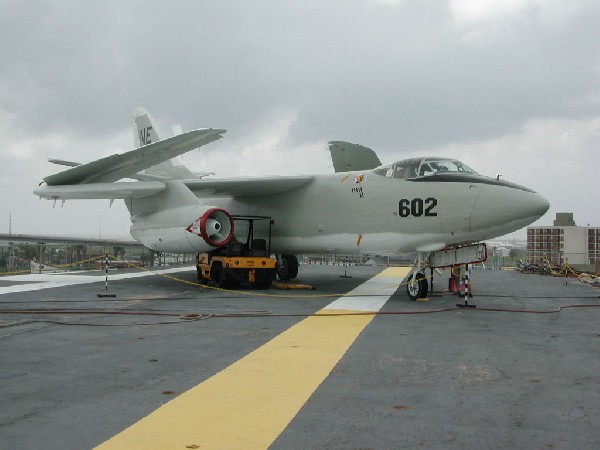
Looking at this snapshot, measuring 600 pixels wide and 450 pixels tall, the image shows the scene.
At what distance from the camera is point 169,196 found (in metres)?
15.5

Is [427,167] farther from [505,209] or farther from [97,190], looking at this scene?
[97,190]

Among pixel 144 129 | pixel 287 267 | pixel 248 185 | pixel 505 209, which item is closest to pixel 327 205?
pixel 248 185

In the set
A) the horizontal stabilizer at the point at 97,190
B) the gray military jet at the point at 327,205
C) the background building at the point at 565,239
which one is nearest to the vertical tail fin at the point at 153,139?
the gray military jet at the point at 327,205

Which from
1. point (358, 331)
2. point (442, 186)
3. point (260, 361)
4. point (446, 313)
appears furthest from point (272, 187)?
point (260, 361)

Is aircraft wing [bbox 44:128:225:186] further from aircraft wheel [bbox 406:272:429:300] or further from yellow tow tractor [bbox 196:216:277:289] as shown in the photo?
aircraft wheel [bbox 406:272:429:300]

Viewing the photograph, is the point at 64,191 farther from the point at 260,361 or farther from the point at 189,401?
the point at 189,401

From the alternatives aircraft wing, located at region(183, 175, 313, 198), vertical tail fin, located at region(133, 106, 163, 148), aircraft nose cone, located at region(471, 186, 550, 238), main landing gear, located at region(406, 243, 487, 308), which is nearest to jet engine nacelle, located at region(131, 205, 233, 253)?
aircraft wing, located at region(183, 175, 313, 198)

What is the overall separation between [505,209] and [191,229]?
802 centimetres

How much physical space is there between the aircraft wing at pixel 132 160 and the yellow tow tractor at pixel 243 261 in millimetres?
2866

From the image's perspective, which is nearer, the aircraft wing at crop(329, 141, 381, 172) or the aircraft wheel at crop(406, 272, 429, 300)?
the aircraft wheel at crop(406, 272, 429, 300)

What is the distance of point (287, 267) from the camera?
59.3 feet

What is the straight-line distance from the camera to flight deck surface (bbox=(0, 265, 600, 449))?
3545 mm

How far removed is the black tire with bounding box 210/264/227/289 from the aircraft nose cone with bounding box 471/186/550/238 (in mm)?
7125

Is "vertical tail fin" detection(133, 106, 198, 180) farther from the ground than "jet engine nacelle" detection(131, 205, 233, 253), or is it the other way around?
"vertical tail fin" detection(133, 106, 198, 180)
